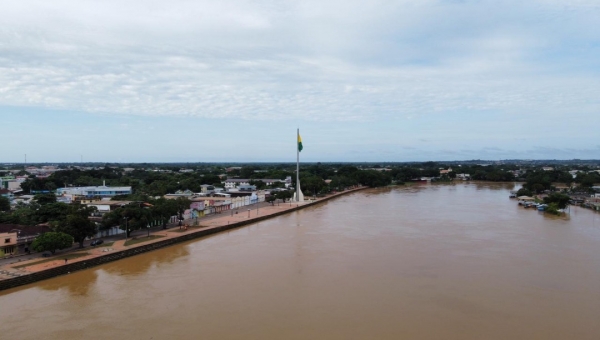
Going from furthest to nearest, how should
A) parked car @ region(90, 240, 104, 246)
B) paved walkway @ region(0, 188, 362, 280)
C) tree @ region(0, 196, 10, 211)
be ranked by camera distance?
tree @ region(0, 196, 10, 211)
parked car @ region(90, 240, 104, 246)
paved walkway @ region(0, 188, 362, 280)

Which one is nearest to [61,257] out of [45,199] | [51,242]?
[51,242]

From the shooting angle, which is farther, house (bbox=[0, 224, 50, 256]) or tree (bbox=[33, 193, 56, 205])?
tree (bbox=[33, 193, 56, 205])

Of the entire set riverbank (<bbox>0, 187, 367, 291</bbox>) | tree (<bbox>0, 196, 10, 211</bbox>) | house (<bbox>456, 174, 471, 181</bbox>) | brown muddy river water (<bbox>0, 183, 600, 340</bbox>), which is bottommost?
brown muddy river water (<bbox>0, 183, 600, 340</bbox>)

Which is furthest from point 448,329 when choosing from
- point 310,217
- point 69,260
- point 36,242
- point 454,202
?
point 454,202

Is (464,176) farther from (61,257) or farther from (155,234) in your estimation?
(61,257)

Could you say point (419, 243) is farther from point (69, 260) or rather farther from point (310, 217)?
point (69, 260)

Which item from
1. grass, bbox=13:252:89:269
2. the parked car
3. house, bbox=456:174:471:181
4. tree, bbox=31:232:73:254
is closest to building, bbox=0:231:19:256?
tree, bbox=31:232:73:254

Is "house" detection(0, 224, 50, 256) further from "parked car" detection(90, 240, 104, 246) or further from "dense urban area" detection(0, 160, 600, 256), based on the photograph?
"parked car" detection(90, 240, 104, 246)
